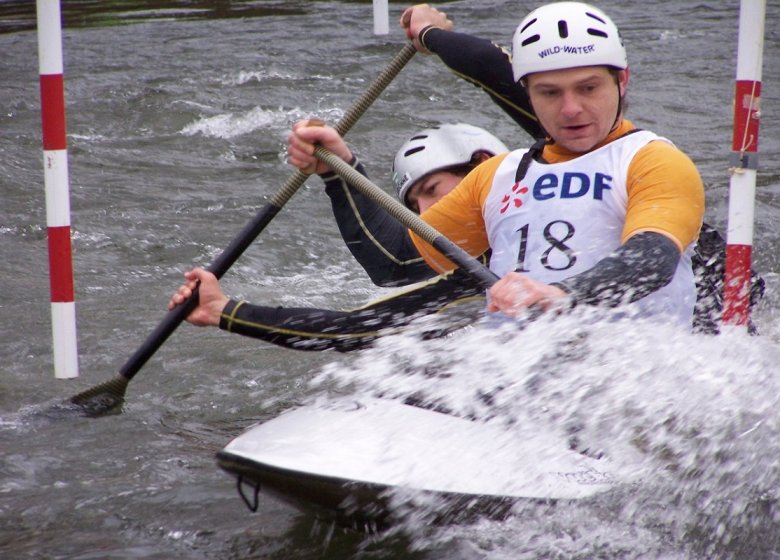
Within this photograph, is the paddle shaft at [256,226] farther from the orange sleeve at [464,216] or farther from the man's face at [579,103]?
the man's face at [579,103]

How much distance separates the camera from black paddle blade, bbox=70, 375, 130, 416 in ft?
14.6

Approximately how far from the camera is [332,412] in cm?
334

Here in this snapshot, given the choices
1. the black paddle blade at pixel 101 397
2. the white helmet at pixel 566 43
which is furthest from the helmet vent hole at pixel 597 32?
the black paddle blade at pixel 101 397

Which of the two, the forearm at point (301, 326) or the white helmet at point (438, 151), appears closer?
the forearm at point (301, 326)

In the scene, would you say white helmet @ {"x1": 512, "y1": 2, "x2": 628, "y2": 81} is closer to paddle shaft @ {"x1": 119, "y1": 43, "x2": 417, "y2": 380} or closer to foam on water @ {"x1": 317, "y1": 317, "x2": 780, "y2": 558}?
foam on water @ {"x1": 317, "y1": 317, "x2": 780, "y2": 558}

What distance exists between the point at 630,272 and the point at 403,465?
0.77 meters

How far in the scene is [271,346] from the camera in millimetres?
5473

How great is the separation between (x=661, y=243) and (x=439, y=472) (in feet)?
2.71

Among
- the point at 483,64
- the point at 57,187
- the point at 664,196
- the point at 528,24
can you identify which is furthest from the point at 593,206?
the point at 57,187

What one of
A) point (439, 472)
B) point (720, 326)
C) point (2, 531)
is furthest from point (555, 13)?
point (2, 531)

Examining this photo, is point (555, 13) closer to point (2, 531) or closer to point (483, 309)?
point (483, 309)

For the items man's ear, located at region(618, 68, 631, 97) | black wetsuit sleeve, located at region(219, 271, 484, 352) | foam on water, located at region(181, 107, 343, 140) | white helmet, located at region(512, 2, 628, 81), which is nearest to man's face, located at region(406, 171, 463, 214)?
black wetsuit sleeve, located at region(219, 271, 484, 352)

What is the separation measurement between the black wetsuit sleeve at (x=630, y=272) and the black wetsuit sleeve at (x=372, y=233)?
1.27 m

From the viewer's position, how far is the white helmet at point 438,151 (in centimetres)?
446
